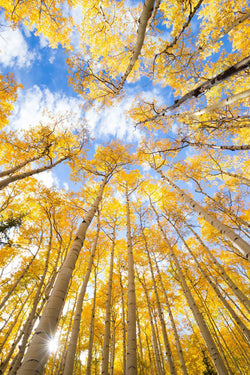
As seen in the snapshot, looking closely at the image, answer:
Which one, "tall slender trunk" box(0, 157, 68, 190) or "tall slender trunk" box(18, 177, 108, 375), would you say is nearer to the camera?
"tall slender trunk" box(18, 177, 108, 375)

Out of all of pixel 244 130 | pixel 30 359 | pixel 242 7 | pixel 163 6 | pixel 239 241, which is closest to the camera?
pixel 30 359

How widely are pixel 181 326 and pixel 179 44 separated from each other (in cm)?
2130

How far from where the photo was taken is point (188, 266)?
1132cm

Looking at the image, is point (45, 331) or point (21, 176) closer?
point (45, 331)

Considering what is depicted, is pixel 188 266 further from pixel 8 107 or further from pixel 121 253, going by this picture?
pixel 8 107

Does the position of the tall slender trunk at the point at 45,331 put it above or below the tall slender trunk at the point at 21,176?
below

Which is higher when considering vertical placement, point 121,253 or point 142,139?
point 142,139

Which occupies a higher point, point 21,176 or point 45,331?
point 21,176

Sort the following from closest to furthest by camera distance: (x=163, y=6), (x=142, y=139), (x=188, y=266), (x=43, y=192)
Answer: (x=163, y=6) < (x=43, y=192) < (x=142, y=139) < (x=188, y=266)

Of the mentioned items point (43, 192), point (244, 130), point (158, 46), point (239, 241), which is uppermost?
point (244, 130)

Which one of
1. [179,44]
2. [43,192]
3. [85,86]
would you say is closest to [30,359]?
[43,192]

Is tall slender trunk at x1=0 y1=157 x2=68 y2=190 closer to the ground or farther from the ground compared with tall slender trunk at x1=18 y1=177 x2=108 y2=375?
farther from the ground

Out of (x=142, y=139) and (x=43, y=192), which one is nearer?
(x=43, y=192)

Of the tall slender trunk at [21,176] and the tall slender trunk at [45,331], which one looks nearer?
the tall slender trunk at [45,331]
